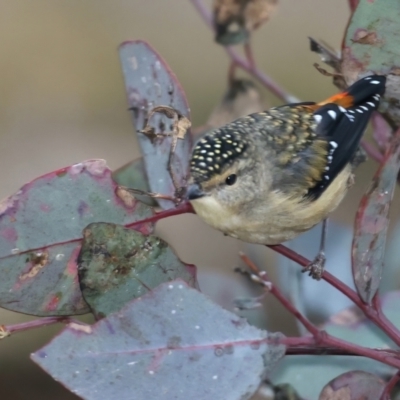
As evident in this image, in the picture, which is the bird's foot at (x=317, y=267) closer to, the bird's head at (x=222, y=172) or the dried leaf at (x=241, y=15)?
the bird's head at (x=222, y=172)

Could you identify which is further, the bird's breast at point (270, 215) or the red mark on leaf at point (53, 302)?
the bird's breast at point (270, 215)

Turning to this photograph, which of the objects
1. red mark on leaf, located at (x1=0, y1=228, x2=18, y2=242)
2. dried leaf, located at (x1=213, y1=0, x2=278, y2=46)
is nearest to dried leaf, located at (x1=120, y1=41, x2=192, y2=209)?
red mark on leaf, located at (x1=0, y1=228, x2=18, y2=242)

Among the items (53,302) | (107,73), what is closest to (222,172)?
(53,302)

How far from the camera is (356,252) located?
937 millimetres

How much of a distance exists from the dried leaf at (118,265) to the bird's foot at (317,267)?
0.35 metres

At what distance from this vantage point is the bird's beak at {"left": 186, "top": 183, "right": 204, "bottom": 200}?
1.12m

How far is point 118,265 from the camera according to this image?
36.1 inches

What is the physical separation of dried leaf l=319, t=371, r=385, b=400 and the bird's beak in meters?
0.35

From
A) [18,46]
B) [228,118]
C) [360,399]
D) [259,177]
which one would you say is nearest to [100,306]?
[360,399]

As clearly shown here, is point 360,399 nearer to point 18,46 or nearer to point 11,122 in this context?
point 11,122

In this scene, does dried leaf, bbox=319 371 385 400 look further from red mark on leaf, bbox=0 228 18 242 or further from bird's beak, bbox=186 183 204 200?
red mark on leaf, bbox=0 228 18 242

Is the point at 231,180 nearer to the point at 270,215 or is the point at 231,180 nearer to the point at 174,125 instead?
the point at 270,215

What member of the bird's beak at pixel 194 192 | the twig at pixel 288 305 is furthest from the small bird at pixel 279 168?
the twig at pixel 288 305

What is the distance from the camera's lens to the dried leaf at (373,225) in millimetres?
900
